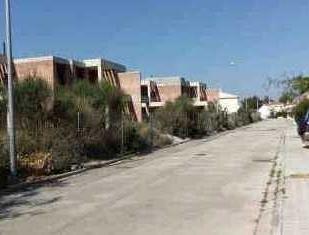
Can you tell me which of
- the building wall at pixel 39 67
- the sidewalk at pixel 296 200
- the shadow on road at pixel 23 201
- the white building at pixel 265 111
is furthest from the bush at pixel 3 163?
the white building at pixel 265 111

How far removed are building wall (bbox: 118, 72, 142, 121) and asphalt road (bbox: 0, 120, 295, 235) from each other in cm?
4766

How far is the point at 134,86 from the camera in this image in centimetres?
7038

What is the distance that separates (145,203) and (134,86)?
57261 mm

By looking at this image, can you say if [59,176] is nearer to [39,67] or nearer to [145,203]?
[145,203]

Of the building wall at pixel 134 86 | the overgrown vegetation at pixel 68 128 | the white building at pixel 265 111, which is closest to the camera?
the overgrown vegetation at pixel 68 128

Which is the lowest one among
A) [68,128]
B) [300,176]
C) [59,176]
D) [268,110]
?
[59,176]

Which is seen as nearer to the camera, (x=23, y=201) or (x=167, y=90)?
(x=23, y=201)

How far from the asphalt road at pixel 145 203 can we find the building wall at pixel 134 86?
4766cm

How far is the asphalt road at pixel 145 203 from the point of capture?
10.5 meters

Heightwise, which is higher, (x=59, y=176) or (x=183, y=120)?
(x=183, y=120)

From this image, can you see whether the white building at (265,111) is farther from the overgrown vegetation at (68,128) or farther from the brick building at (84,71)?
the overgrown vegetation at (68,128)

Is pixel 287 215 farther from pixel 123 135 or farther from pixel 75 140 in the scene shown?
pixel 123 135

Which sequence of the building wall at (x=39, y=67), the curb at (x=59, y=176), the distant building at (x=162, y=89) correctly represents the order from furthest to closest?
the distant building at (x=162, y=89)
the building wall at (x=39, y=67)
the curb at (x=59, y=176)

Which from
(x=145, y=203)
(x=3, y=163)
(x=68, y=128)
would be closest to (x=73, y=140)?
(x=68, y=128)
